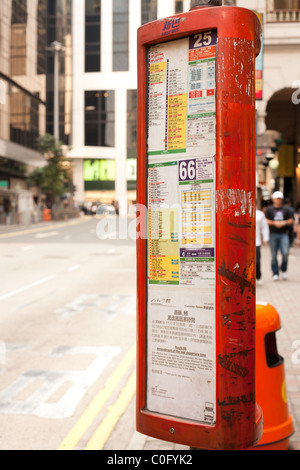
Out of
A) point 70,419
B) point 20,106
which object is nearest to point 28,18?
point 70,419

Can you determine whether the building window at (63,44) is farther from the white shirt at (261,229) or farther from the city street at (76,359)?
the white shirt at (261,229)

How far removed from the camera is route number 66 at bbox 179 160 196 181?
235cm

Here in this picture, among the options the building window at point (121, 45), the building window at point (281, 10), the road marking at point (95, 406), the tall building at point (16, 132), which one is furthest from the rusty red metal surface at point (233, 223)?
the tall building at point (16, 132)

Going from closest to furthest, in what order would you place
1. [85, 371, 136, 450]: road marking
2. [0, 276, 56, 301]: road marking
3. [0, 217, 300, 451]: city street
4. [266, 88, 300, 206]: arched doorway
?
[85, 371, 136, 450]: road marking → [0, 217, 300, 451]: city street → [0, 276, 56, 301]: road marking → [266, 88, 300, 206]: arched doorway

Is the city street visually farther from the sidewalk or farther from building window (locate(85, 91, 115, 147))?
building window (locate(85, 91, 115, 147))

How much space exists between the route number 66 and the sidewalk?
2.29 meters

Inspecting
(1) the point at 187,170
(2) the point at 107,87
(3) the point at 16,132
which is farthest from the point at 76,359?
(3) the point at 16,132

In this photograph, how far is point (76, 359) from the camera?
21.5 ft

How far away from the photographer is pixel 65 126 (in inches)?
171

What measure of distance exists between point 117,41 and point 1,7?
77.3 inches

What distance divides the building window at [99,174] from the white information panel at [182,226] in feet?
4.73

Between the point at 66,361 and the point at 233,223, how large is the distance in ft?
15.3

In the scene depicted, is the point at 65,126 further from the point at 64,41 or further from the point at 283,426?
the point at 283,426

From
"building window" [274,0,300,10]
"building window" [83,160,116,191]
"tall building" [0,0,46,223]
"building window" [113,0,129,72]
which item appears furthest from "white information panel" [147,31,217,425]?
"tall building" [0,0,46,223]
